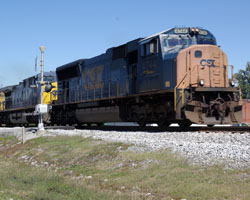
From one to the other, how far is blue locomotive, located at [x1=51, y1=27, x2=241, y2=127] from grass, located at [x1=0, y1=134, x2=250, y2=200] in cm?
411

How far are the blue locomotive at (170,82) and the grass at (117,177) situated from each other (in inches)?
162

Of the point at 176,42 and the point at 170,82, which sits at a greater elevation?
the point at 176,42

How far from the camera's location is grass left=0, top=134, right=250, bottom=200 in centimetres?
573

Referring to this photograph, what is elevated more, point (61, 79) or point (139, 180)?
point (61, 79)

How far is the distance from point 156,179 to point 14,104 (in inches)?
1072

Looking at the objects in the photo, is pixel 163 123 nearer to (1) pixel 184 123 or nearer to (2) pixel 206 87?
(1) pixel 184 123

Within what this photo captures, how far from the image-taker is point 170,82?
13.8 metres

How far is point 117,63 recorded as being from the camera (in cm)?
1753

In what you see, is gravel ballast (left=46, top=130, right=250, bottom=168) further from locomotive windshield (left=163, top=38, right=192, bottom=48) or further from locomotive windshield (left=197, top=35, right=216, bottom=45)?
locomotive windshield (left=197, top=35, right=216, bottom=45)

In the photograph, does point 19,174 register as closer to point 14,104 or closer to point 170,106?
point 170,106

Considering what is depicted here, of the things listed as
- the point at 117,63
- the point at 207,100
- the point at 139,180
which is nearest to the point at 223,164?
the point at 139,180

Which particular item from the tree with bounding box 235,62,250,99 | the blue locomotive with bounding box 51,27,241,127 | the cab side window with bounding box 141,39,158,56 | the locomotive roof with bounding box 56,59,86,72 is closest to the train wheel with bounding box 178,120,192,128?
the blue locomotive with bounding box 51,27,241,127

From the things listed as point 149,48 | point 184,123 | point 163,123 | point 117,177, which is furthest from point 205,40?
point 117,177

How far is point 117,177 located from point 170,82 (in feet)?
23.5
